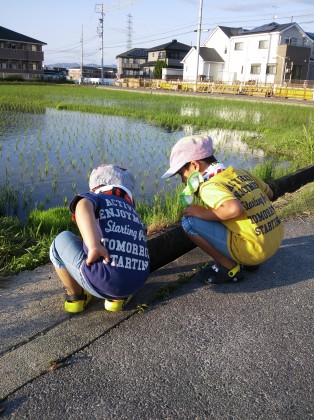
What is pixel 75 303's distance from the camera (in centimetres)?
177

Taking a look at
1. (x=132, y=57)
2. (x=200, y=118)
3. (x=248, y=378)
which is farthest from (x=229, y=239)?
(x=132, y=57)

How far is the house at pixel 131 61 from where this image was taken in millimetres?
60219

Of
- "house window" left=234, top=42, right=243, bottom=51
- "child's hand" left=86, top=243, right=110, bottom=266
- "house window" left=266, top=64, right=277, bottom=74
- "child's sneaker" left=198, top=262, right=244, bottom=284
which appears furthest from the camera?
"house window" left=234, top=42, right=243, bottom=51

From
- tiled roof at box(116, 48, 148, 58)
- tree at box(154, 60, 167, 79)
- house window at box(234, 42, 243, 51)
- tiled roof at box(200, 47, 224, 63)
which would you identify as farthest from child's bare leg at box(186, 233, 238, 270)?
tiled roof at box(116, 48, 148, 58)

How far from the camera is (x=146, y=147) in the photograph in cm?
734

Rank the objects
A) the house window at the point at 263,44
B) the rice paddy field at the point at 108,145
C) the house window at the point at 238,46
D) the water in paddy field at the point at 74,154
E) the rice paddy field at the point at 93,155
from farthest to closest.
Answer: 1. the house window at the point at 238,46
2. the house window at the point at 263,44
3. the rice paddy field at the point at 108,145
4. the water in paddy field at the point at 74,154
5. the rice paddy field at the point at 93,155

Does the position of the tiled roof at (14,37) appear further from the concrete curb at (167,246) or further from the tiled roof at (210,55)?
the concrete curb at (167,246)

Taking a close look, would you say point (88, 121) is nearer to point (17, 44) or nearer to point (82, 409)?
point (82, 409)

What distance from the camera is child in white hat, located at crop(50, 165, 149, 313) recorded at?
161 centimetres

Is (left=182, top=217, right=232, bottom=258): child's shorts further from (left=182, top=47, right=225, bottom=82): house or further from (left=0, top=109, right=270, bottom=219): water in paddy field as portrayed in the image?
(left=182, top=47, right=225, bottom=82): house

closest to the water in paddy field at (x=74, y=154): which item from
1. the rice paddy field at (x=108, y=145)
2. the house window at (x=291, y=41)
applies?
the rice paddy field at (x=108, y=145)

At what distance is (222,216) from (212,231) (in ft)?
0.60

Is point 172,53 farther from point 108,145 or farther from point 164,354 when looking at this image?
point 164,354

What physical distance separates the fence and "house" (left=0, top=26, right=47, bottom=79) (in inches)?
451
